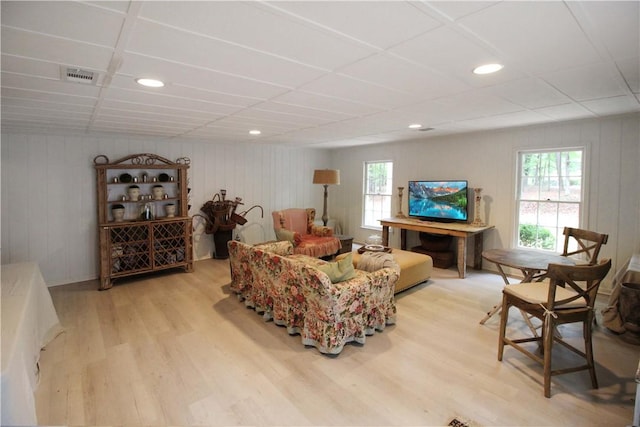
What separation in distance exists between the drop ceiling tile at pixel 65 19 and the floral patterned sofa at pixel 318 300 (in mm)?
2074

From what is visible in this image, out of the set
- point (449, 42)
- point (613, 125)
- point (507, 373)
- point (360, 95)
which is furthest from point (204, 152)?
point (613, 125)

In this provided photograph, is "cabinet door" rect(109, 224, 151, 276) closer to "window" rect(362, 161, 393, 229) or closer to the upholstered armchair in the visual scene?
the upholstered armchair

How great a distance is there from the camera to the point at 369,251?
4348 mm

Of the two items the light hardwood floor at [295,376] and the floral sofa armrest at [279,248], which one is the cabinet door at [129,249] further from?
the floral sofa armrest at [279,248]

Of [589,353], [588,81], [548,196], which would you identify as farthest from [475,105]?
[548,196]

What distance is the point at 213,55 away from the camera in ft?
6.12

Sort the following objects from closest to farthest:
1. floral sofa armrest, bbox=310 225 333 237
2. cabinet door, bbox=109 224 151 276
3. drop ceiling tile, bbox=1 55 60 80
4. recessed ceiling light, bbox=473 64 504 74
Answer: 1. drop ceiling tile, bbox=1 55 60 80
2. recessed ceiling light, bbox=473 64 504 74
3. cabinet door, bbox=109 224 151 276
4. floral sofa armrest, bbox=310 225 333 237

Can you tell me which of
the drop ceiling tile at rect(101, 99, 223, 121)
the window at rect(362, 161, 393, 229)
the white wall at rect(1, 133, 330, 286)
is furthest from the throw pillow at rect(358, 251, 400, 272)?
the white wall at rect(1, 133, 330, 286)

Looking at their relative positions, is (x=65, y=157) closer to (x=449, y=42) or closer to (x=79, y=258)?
(x=79, y=258)

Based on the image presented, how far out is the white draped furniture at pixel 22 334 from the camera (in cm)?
148

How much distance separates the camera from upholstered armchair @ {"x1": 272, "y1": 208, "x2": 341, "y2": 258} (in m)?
5.26

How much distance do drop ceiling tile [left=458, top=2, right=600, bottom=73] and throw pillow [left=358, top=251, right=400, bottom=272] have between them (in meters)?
2.13

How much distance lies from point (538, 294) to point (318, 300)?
1762 millimetres

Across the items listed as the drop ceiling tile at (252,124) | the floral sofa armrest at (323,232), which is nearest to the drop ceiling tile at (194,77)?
the drop ceiling tile at (252,124)
